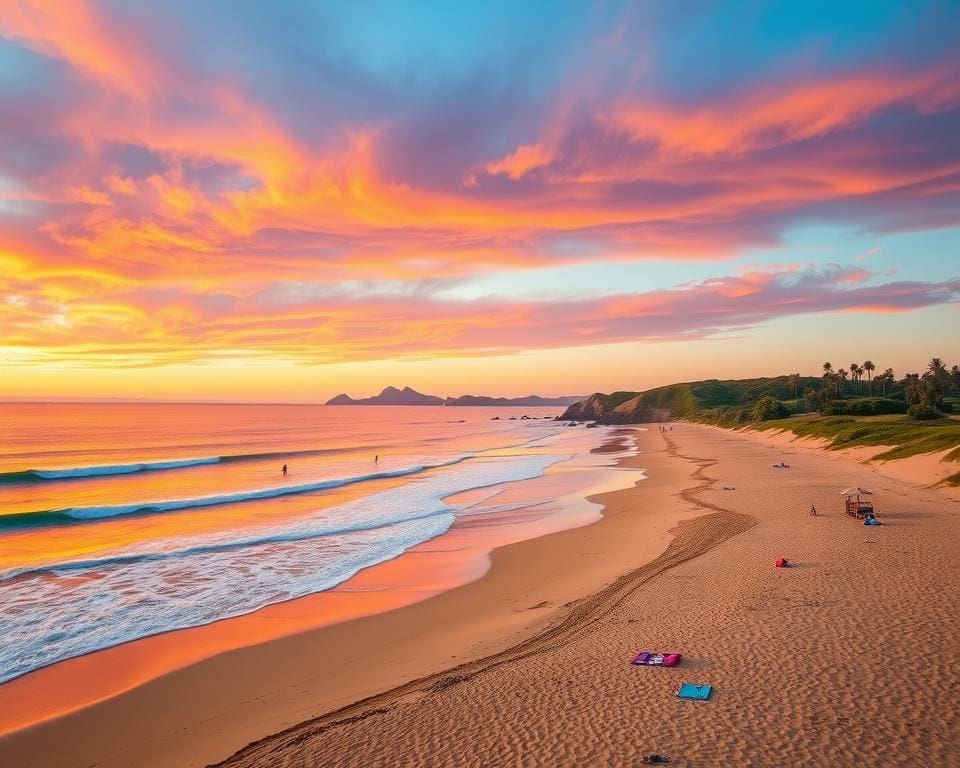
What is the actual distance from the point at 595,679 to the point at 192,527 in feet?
72.7

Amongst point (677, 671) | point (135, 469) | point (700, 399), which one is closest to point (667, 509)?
point (677, 671)

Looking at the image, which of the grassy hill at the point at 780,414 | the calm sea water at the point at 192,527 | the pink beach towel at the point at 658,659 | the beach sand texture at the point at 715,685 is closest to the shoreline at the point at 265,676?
the beach sand texture at the point at 715,685

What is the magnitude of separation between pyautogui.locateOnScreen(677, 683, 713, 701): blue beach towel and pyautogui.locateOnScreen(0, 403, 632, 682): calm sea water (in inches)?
426

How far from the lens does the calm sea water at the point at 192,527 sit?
15.0 metres

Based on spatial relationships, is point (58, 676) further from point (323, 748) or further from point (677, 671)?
point (677, 671)

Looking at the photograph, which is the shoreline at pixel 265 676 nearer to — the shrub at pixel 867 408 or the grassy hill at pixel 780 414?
the grassy hill at pixel 780 414

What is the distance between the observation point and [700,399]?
492ft

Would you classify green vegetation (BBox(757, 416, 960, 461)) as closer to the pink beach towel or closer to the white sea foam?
the pink beach towel

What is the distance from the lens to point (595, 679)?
9.72m

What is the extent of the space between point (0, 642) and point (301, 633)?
6.47m

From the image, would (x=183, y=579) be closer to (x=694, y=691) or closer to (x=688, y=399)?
(x=694, y=691)

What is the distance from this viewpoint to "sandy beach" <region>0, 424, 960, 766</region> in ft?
25.9

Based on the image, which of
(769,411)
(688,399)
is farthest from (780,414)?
(688,399)

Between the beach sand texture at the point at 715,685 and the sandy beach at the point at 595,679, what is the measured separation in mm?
37
